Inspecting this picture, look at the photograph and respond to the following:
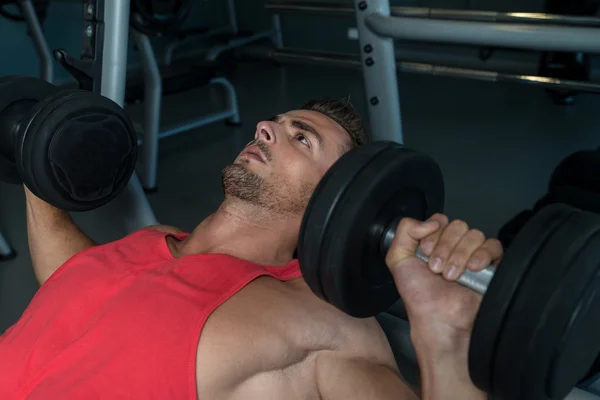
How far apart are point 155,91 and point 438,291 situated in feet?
7.09

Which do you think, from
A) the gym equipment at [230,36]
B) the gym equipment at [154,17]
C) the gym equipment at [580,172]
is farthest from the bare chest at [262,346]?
the gym equipment at [230,36]

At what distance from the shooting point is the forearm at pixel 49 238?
128 cm

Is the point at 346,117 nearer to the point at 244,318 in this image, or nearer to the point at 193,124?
the point at 244,318

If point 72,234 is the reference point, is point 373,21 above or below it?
above

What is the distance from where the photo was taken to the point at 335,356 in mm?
932

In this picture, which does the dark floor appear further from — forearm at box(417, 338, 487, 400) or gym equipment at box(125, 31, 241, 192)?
forearm at box(417, 338, 487, 400)

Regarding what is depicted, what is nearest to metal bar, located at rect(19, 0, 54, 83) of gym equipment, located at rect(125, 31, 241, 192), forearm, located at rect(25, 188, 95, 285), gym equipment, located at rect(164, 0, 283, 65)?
gym equipment, located at rect(125, 31, 241, 192)

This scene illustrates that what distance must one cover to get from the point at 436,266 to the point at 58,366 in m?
0.62

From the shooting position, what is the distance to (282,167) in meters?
1.13

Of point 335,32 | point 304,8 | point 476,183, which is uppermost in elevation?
point 304,8

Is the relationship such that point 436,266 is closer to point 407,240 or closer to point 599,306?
point 407,240

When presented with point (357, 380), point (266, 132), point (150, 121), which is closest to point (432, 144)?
point (150, 121)

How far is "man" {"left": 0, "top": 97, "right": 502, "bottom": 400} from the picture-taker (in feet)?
2.46

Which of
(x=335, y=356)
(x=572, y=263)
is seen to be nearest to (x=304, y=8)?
(x=335, y=356)
